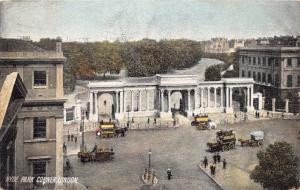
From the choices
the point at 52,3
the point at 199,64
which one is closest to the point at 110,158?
the point at 199,64

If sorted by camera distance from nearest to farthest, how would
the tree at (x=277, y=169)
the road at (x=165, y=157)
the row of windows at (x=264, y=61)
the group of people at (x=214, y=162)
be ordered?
the road at (x=165, y=157) < the tree at (x=277, y=169) < the group of people at (x=214, y=162) < the row of windows at (x=264, y=61)

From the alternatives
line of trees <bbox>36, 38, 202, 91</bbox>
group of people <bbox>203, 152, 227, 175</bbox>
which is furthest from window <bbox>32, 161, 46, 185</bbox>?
group of people <bbox>203, 152, 227, 175</bbox>

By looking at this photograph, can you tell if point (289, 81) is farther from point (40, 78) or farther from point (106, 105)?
point (40, 78)

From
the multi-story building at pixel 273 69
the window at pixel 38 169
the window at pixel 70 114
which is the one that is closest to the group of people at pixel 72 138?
the window at pixel 70 114

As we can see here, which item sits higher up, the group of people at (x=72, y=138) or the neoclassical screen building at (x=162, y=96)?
the neoclassical screen building at (x=162, y=96)

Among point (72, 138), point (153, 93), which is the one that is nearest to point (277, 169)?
point (153, 93)

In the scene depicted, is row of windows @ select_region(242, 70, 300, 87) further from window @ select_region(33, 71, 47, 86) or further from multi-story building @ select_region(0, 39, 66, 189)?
window @ select_region(33, 71, 47, 86)

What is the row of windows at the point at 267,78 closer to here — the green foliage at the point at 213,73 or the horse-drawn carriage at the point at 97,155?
the green foliage at the point at 213,73

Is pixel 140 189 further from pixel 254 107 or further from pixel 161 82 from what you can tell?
pixel 254 107
